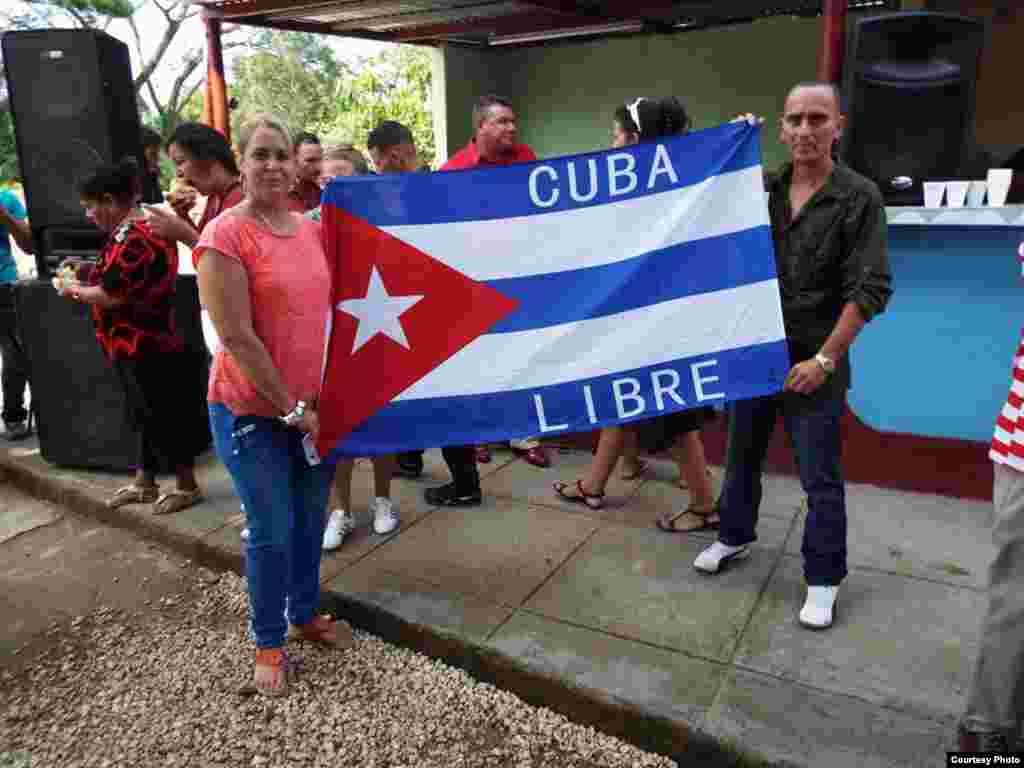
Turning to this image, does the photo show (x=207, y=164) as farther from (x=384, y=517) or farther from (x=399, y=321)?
(x=384, y=517)

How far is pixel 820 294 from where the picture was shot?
8.20 ft

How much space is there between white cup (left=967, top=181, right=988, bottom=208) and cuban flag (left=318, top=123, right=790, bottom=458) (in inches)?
59.7

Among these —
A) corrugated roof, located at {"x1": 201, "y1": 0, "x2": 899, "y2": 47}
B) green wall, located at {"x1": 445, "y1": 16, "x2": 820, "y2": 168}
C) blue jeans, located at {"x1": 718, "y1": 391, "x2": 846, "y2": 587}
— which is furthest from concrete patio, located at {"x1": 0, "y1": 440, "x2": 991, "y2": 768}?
green wall, located at {"x1": 445, "y1": 16, "x2": 820, "y2": 168}

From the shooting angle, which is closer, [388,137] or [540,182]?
[540,182]

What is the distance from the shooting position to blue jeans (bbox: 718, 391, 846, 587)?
2.54 meters

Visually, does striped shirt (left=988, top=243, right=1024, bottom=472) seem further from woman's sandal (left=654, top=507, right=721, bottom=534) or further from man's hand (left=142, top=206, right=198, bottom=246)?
man's hand (left=142, top=206, right=198, bottom=246)

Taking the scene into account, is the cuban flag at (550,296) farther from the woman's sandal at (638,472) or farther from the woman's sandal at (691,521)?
the woman's sandal at (638,472)

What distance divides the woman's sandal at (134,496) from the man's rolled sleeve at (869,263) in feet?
11.2

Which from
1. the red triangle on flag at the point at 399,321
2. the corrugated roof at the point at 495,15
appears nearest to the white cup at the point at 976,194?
the red triangle on flag at the point at 399,321

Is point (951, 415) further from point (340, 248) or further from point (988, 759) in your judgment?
point (340, 248)

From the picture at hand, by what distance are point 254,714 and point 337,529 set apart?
992 millimetres

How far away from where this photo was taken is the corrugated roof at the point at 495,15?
678 cm

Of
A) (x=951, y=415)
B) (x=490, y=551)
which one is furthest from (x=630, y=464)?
(x=951, y=415)

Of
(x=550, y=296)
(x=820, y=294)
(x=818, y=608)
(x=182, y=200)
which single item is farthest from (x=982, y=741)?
(x=182, y=200)
